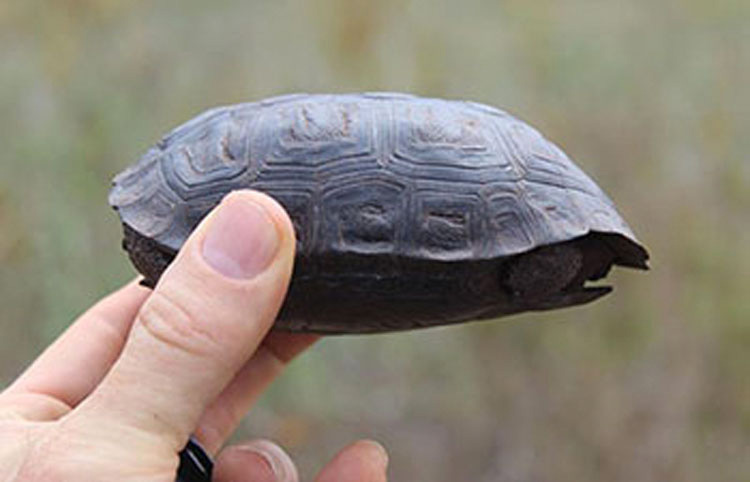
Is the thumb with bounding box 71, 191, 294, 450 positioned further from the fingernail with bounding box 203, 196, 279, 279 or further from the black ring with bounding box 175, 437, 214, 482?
the black ring with bounding box 175, 437, 214, 482

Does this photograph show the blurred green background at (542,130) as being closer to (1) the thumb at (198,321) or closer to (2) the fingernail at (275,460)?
(2) the fingernail at (275,460)

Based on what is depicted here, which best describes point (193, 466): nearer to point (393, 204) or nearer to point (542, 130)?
point (393, 204)

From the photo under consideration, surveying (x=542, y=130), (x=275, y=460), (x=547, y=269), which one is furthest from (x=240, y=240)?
(x=542, y=130)

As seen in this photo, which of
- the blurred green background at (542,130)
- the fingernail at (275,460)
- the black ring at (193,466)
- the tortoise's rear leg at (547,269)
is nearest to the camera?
the tortoise's rear leg at (547,269)

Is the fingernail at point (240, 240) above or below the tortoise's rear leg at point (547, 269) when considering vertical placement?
above

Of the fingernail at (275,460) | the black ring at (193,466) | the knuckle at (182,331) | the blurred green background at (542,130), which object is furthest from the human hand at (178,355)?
the blurred green background at (542,130)

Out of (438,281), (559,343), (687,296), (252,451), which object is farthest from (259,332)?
(687,296)

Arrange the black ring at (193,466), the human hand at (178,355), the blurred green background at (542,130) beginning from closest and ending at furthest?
the human hand at (178,355) < the black ring at (193,466) < the blurred green background at (542,130)
